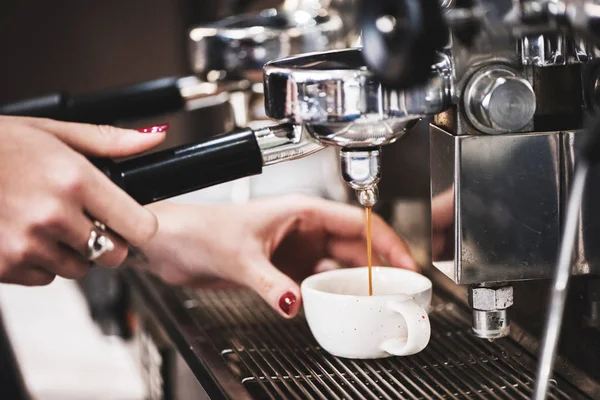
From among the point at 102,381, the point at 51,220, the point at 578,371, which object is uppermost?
the point at 51,220

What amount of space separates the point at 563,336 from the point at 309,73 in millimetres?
258

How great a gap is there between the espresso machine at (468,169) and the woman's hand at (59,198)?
18mm

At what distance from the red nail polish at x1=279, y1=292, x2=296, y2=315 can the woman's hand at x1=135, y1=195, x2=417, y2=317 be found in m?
0.09

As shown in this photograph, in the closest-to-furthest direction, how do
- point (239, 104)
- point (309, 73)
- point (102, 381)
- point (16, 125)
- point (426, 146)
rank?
1. point (309, 73)
2. point (16, 125)
3. point (426, 146)
4. point (102, 381)
5. point (239, 104)

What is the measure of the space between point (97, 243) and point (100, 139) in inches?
2.9

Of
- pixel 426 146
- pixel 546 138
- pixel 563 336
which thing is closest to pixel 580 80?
pixel 546 138

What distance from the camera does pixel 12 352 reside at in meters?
1.04

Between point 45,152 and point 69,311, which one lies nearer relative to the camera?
point 45,152

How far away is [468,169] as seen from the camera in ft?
1.82

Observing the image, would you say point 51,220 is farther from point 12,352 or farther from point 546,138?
point 12,352

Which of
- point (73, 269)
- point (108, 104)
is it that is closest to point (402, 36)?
point (73, 269)

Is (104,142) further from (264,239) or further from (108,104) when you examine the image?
(108,104)

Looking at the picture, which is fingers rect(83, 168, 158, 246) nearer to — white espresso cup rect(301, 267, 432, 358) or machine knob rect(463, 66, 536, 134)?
white espresso cup rect(301, 267, 432, 358)

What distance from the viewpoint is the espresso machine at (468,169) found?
1.69 ft
